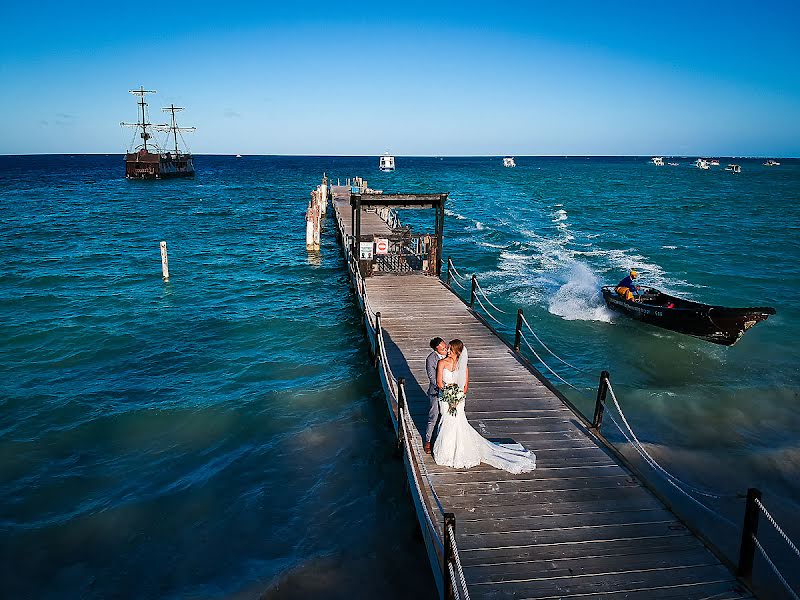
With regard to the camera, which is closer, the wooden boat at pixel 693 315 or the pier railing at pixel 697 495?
the pier railing at pixel 697 495

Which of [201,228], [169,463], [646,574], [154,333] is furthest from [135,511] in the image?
[201,228]

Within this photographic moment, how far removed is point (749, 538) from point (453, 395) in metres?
4.06

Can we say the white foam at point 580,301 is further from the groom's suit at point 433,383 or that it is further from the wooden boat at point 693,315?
the groom's suit at point 433,383

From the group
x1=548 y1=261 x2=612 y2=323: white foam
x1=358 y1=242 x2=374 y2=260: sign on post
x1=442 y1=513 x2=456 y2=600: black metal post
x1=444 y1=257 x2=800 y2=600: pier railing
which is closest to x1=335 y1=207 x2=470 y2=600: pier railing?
x1=442 y1=513 x2=456 y2=600: black metal post

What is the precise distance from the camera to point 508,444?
28.9 ft

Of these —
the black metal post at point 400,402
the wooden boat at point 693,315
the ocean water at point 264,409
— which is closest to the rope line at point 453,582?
the ocean water at point 264,409

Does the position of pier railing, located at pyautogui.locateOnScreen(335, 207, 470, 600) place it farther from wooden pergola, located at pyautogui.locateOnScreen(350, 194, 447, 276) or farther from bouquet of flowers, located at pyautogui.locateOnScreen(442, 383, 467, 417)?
wooden pergola, located at pyautogui.locateOnScreen(350, 194, 447, 276)

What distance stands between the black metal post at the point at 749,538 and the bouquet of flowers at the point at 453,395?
377 cm

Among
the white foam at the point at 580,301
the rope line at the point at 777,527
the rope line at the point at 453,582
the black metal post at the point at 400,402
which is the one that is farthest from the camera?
the white foam at the point at 580,301

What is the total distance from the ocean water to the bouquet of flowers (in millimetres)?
2874

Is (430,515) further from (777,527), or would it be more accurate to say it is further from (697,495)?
(697,495)

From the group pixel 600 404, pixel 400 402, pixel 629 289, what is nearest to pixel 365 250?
pixel 629 289

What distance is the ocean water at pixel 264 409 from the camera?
29.2 feet

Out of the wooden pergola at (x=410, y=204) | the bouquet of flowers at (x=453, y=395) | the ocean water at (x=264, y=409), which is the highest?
the wooden pergola at (x=410, y=204)
